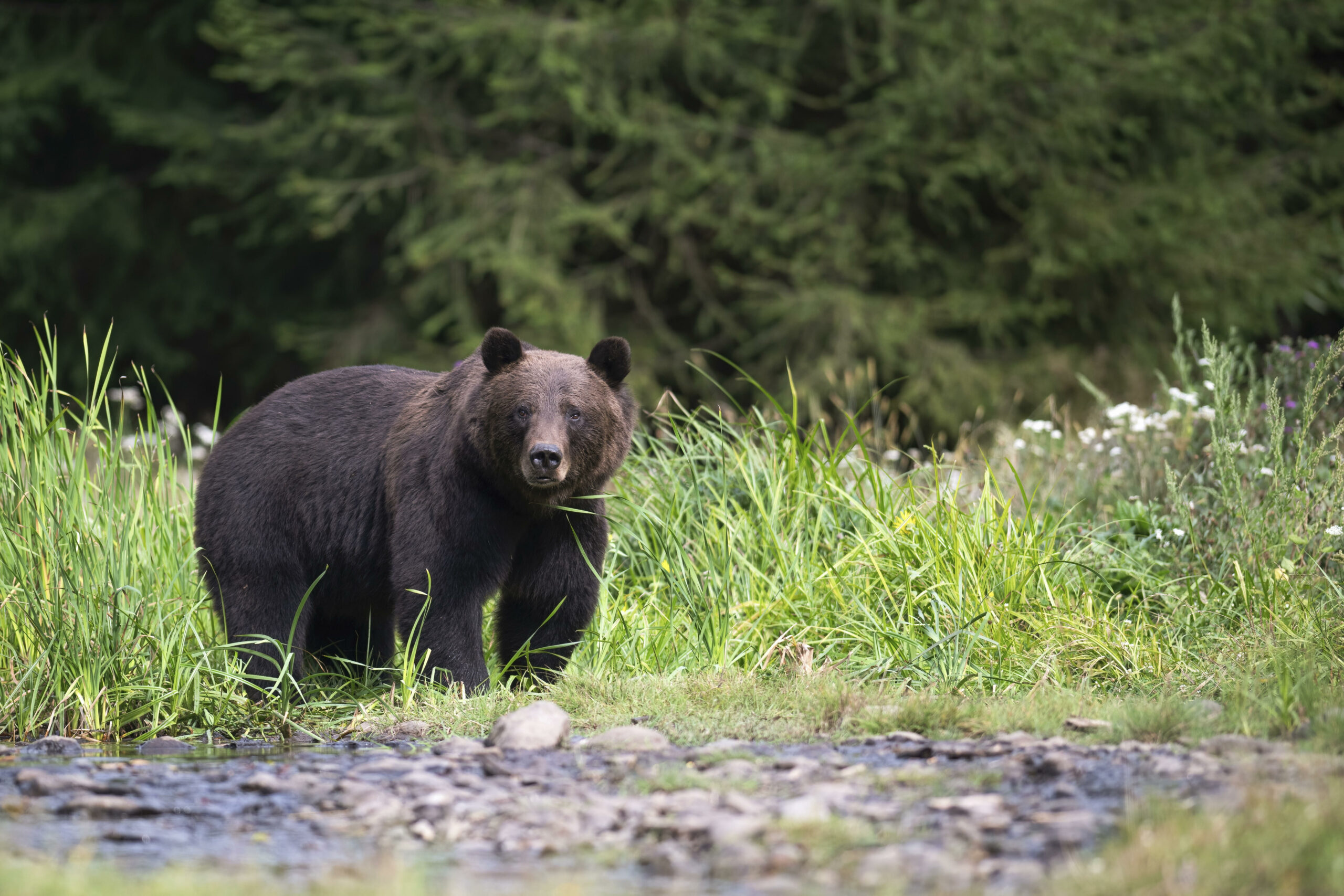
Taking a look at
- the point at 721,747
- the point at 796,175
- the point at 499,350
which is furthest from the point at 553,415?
the point at 796,175

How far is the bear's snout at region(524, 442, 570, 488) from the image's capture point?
14.6 feet

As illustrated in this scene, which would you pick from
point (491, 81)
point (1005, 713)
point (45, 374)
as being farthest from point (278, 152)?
point (1005, 713)

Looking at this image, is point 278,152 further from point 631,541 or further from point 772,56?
point 631,541

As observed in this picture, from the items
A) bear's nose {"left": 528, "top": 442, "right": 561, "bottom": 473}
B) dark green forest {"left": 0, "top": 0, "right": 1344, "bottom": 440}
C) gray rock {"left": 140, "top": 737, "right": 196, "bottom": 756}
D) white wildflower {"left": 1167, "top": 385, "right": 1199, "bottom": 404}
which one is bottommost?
gray rock {"left": 140, "top": 737, "right": 196, "bottom": 756}

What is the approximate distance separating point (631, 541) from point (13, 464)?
8.28 ft

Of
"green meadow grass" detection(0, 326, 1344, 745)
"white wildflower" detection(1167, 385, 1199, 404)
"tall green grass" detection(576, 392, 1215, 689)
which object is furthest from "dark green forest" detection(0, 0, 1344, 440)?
"green meadow grass" detection(0, 326, 1344, 745)

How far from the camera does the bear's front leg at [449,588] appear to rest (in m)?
4.64

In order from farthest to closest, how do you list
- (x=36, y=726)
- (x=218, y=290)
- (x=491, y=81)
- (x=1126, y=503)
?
(x=218, y=290) → (x=491, y=81) → (x=1126, y=503) → (x=36, y=726)

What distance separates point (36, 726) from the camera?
14.2 ft

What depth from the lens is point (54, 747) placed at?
161 inches

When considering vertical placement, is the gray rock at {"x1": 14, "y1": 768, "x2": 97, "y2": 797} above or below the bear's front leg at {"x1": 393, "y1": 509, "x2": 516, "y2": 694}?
below

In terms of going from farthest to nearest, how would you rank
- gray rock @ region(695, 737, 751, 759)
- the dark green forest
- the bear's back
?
the dark green forest, the bear's back, gray rock @ region(695, 737, 751, 759)

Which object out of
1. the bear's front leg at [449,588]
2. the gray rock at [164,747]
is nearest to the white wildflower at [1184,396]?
the bear's front leg at [449,588]

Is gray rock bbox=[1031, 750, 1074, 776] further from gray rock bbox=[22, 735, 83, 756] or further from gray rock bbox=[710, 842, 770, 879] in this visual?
gray rock bbox=[22, 735, 83, 756]
